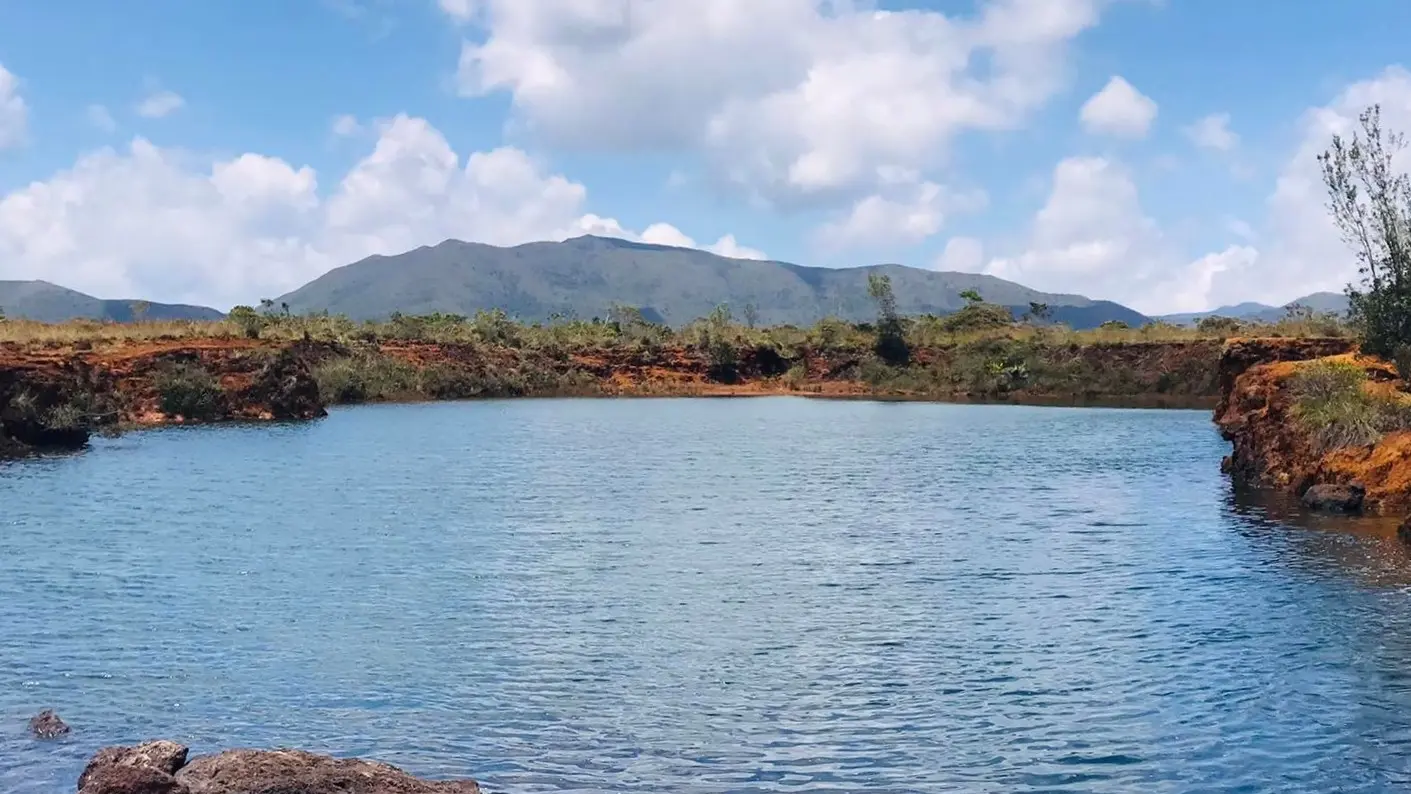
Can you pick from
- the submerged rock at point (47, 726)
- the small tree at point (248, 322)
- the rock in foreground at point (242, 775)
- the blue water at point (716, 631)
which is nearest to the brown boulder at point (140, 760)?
the rock in foreground at point (242, 775)

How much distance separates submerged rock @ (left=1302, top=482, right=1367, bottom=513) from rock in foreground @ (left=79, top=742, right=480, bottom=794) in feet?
83.0

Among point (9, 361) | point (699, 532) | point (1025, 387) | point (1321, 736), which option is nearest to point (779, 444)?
point (699, 532)

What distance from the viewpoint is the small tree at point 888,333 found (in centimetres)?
9794

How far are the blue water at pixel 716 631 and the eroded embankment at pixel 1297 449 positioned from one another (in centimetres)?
175

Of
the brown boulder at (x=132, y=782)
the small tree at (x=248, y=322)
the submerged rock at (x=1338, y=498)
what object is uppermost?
the small tree at (x=248, y=322)

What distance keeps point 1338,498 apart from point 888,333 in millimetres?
71608

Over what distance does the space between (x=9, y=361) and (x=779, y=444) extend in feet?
92.5

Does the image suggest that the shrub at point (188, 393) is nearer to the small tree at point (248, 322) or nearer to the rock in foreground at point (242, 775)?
the small tree at point (248, 322)

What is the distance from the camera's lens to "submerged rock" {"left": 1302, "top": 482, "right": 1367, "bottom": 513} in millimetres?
28688

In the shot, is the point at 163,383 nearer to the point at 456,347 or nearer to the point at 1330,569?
the point at 456,347

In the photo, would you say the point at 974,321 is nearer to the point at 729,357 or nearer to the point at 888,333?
the point at 888,333

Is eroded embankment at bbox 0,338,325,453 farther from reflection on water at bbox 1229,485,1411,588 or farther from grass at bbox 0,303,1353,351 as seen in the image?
reflection on water at bbox 1229,485,1411,588

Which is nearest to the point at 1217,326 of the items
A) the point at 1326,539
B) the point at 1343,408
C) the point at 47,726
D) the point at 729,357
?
the point at 729,357

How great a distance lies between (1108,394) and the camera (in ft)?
288
